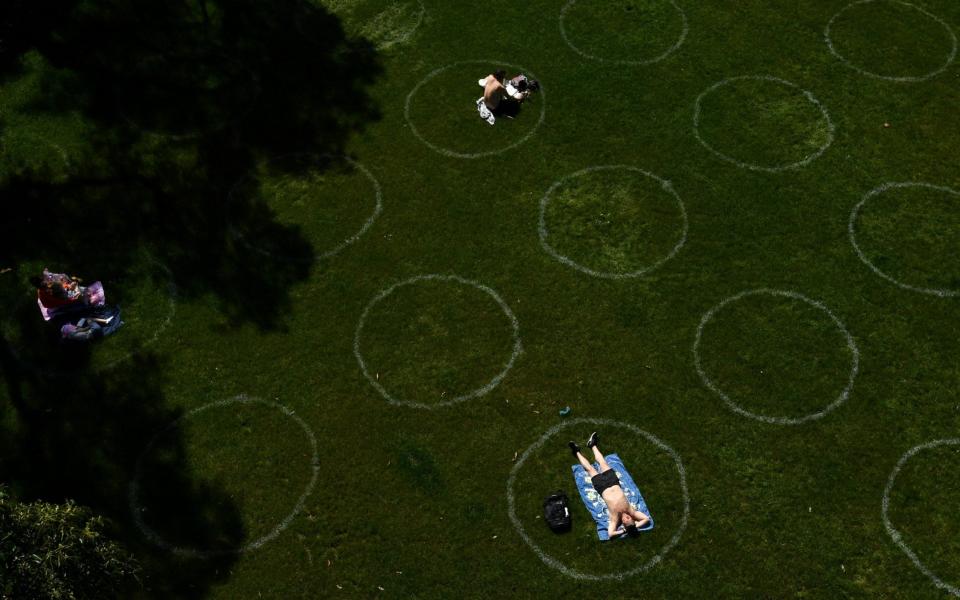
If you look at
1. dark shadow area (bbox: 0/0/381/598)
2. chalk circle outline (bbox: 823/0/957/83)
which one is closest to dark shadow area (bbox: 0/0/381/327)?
dark shadow area (bbox: 0/0/381/598)

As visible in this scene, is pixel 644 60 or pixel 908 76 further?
pixel 644 60

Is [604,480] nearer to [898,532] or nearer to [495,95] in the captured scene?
[898,532]

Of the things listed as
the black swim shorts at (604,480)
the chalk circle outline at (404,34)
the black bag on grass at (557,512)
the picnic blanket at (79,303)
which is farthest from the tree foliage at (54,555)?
A: the chalk circle outline at (404,34)

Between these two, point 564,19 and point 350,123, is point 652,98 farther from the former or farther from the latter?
point 350,123

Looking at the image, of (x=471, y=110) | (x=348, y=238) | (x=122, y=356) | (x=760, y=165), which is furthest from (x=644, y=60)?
(x=122, y=356)

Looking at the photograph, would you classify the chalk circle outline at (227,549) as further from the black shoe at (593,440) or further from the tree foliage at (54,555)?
the black shoe at (593,440)

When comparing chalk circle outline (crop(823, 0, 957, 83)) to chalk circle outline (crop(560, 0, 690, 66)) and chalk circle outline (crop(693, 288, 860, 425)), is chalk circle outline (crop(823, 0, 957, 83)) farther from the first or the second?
chalk circle outline (crop(693, 288, 860, 425))

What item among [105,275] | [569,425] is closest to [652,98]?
[569,425]
